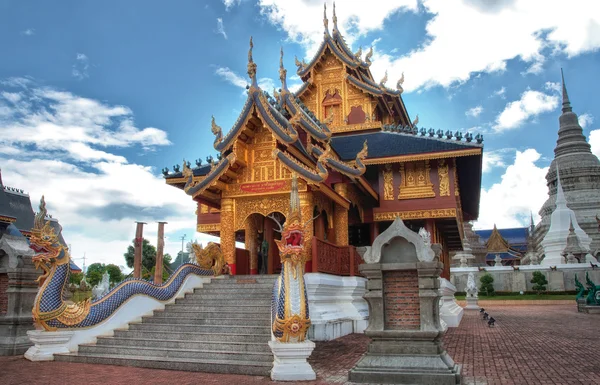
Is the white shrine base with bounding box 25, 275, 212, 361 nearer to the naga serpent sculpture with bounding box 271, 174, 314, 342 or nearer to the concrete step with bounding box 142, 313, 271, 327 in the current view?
the concrete step with bounding box 142, 313, 271, 327

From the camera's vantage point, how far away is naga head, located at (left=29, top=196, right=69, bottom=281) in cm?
929

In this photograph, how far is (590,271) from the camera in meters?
28.3

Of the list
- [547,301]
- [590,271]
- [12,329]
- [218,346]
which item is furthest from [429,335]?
[590,271]

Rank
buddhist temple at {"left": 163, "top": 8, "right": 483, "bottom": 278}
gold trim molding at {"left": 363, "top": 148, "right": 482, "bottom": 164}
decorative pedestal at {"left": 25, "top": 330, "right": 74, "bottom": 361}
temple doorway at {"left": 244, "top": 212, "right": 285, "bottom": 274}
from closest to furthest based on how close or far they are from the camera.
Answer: decorative pedestal at {"left": 25, "top": 330, "right": 74, "bottom": 361} < buddhist temple at {"left": 163, "top": 8, "right": 483, "bottom": 278} < temple doorway at {"left": 244, "top": 212, "right": 285, "bottom": 274} < gold trim molding at {"left": 363, "top": 148, "right": 482, "bottom": 164}

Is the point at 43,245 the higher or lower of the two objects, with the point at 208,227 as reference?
lower

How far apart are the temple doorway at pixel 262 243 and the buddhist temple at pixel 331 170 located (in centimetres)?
3

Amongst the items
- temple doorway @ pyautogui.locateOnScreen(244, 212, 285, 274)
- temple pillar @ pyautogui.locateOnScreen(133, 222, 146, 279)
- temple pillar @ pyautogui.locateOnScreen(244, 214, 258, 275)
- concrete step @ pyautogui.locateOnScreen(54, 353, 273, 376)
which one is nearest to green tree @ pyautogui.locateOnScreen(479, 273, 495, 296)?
temple doorway @ pyautogui.locateOnScreen(244, 212, 285, 274)

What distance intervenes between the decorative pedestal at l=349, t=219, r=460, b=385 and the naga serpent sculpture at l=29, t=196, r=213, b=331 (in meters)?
5.65

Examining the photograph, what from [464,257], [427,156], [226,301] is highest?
[427,156]

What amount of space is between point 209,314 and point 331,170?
5965 millimetres

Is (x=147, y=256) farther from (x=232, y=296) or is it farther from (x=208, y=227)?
(x=232, y=296)

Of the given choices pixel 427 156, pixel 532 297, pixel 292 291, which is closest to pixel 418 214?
pixel 427 156

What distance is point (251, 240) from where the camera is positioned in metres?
13.4

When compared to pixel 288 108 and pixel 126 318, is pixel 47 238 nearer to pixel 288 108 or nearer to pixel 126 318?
pixel 126 318
